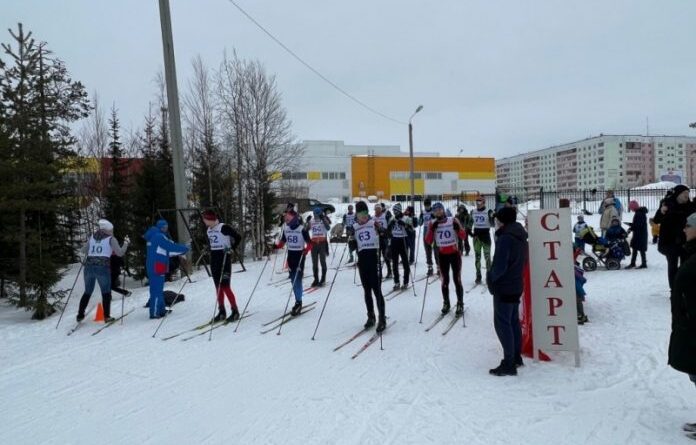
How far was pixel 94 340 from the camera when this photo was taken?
25.0ft

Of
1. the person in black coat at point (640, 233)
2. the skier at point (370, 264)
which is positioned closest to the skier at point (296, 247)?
the skier at point (370, 264)

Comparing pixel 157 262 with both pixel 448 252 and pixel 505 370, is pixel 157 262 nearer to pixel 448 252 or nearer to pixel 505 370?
pixel 448 252

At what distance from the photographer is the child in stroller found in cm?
1226

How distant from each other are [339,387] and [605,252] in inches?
409

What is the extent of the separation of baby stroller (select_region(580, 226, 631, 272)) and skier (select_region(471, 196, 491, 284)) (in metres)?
2.93

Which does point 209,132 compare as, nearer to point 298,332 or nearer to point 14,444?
point 298,332

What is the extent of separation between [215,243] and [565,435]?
6389mm

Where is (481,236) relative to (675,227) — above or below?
below

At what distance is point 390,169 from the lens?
222 ft

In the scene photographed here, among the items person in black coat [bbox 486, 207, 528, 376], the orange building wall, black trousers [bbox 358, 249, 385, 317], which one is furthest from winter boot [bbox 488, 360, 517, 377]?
the orange building wall

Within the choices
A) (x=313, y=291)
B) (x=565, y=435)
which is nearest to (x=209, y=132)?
(x=313, y=291)

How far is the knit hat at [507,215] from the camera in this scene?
5293 mm

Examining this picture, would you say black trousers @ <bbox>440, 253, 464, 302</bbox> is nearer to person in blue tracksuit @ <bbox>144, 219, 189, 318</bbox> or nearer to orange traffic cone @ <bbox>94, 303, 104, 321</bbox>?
person in blue tracksuit @ <bbox>144, 219, 189, 318</bbox>

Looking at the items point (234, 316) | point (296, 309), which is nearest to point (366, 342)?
point (296, 309)
